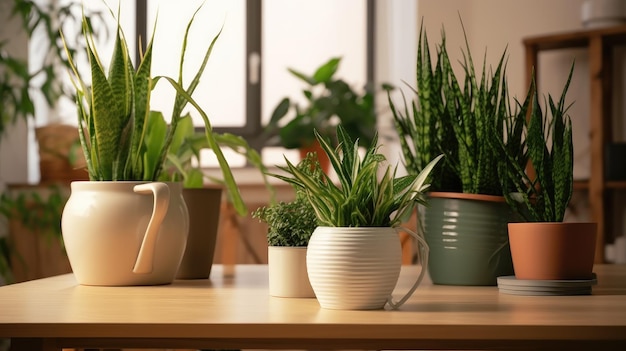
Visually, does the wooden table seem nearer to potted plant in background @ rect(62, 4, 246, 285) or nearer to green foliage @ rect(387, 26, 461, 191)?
potted plant in background @ rect(62, 4, 246, 285)

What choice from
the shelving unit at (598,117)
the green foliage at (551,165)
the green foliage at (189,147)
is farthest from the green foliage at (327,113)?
the green foliage at (551,165)

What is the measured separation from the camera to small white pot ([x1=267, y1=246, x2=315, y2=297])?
97 cm

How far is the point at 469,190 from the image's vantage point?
118 cm

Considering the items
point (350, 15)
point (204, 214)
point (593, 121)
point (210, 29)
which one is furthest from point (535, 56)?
point (204, 214)

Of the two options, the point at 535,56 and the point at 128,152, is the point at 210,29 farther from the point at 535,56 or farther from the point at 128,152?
the point at 128,152

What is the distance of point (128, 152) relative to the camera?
45.6 inches

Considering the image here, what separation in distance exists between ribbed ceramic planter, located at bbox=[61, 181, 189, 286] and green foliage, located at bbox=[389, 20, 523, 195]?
15.0 inches

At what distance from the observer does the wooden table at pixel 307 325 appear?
0.71 m

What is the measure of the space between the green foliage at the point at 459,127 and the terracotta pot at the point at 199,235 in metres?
0.33

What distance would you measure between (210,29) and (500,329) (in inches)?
142

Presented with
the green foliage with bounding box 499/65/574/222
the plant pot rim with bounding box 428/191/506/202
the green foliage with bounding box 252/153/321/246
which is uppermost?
the green foliage with bounding box 499/65/574/222

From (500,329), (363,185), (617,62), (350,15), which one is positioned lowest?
(500,329)

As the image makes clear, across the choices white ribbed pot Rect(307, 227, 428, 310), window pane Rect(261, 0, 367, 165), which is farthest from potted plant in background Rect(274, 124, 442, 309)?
window pane Rect(261, 0, 367, 165)

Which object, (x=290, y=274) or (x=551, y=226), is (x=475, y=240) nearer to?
(x=551, y=226)
